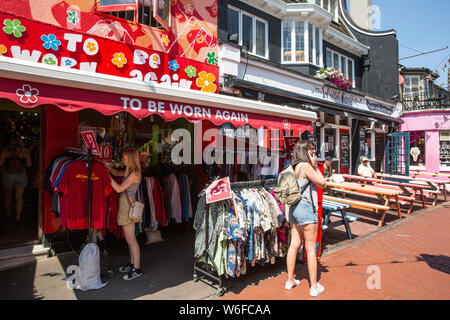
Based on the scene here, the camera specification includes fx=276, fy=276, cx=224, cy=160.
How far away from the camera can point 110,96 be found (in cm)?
335

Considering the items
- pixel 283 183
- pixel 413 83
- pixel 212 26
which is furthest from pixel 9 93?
pixel 413 83

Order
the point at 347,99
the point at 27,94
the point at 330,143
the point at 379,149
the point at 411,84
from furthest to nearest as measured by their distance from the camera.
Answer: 1. the point at 411,84
2. the point at 379,149
3. the point at 330,143
4. the point at 347,99
5. the point at 27,94

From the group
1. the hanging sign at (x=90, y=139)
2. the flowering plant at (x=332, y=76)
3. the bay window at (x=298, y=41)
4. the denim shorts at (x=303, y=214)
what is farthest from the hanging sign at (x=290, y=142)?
the flowering plant at (x=332, y=76)

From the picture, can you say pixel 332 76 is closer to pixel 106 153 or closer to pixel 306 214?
pixel 306 214

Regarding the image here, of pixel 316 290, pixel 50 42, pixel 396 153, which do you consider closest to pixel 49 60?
pixel 50 42

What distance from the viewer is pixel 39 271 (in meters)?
4.25

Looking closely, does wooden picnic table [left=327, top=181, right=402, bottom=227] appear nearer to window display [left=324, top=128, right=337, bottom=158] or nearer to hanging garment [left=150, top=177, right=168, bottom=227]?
window display [left=324, top=128, right=337, bottom=158]

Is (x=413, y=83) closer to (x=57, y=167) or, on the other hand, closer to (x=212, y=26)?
(x=212, y=26)

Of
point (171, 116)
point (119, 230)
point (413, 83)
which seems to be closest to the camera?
point (171, 116)

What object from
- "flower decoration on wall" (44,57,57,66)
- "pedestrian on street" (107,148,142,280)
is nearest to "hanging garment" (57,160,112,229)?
"pedestrian on street" (107,148,142,280)

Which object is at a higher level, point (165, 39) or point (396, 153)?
point (165, 39)

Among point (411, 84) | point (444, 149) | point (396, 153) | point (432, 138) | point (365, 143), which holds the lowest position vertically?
point (396, 153)

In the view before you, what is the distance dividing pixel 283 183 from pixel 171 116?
1802mm

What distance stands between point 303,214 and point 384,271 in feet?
6.55
